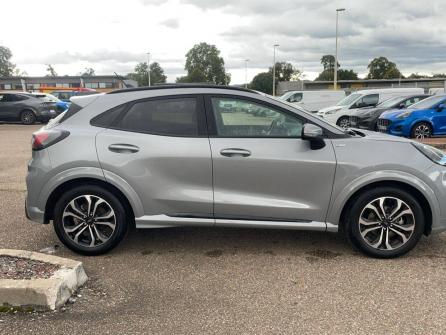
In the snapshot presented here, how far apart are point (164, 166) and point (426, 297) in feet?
8.06

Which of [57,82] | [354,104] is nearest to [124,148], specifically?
[354,104]

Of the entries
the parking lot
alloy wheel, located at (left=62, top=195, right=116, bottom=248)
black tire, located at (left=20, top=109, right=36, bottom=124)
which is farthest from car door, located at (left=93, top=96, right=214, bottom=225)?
black tire, located at (left=20, top=109, right=36, bottom=124)

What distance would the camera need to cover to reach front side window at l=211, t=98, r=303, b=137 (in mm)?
4121

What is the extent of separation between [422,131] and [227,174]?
1032cm

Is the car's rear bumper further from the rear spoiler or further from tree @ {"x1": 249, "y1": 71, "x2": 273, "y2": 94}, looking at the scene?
tree @ {"x1": 249, "y1": 71, "x2": 273, "y2": 94}

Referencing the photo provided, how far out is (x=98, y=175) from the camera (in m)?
4.09

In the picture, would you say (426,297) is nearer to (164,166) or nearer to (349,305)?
(349,305)

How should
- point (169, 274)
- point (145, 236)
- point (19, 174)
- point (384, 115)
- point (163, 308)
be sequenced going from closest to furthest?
point (163, 308), point (169, 274), point (145, 236), point (19, 174), point (384, 115)

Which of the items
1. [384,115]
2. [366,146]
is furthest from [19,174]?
[384,115]

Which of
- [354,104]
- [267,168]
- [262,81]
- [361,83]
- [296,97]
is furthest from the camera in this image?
[262,81]

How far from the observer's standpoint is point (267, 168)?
4020 millimetres

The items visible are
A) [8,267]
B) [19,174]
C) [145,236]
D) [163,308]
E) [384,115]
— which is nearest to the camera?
[163,308]

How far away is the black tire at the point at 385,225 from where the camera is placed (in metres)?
4.03

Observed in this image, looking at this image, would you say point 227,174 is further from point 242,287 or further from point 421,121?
point 421,121
